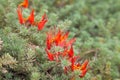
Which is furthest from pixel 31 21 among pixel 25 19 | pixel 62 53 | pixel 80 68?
pixel 80 68

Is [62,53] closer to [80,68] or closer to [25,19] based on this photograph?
[80,68]

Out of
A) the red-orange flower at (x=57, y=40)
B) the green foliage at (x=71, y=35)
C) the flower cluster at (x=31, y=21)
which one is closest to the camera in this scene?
the green foliage at (x=71, y=35)

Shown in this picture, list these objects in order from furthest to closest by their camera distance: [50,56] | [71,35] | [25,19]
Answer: [71,35]
[25,19]
[50,56]

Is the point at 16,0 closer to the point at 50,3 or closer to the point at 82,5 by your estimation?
the point at 50,3

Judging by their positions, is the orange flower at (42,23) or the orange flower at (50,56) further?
the orange flower at (42,23)

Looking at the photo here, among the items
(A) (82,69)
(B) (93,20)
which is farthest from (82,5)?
(A) (82,69)

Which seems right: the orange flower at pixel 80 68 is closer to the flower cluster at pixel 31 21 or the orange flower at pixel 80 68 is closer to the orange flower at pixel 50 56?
the orange flower at pixel 50 56

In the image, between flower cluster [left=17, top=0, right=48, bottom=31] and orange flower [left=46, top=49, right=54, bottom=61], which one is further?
flower cluster [left=17, top=0, right=48, bottom=31]

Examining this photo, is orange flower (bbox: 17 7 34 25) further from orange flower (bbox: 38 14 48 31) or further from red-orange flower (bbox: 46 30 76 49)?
red-orange flower (bbox: 46 30 76 49)

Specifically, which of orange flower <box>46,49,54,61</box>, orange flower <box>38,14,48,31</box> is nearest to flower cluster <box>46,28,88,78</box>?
orange flower <box>46,49,54,61</box>

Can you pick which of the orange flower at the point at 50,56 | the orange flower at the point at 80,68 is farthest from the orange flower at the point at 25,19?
the orange flower at the point at 80,68

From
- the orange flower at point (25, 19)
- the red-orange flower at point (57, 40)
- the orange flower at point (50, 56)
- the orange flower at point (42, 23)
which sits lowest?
the orange flower at point (50, 56)
